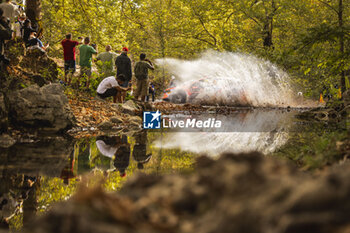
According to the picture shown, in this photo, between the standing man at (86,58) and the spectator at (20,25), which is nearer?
the spectator at (20,25)

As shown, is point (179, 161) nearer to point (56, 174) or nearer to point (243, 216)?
point (56, 174)

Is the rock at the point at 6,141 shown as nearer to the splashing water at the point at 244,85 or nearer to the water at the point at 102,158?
the water at the point at 102,158

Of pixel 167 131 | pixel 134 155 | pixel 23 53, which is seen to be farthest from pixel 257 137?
pixel 23 53

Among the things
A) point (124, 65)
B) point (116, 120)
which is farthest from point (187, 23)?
point (116, 120)

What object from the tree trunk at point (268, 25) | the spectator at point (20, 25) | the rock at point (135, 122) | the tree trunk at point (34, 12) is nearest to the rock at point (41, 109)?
the rock at point (135, 122)

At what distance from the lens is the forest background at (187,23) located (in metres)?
18.5

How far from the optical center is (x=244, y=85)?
87.0ft

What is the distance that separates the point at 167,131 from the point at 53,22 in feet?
51.2

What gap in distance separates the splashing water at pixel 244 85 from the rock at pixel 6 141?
17888 mm

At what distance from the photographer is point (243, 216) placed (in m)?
1.90

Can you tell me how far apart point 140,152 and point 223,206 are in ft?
19.9

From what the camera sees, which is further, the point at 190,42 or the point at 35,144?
the point at 190,42

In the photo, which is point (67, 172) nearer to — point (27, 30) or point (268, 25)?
point (27, 30)

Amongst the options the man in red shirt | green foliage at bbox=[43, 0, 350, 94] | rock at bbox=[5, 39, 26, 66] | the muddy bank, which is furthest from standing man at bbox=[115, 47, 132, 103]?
the muddy bank
